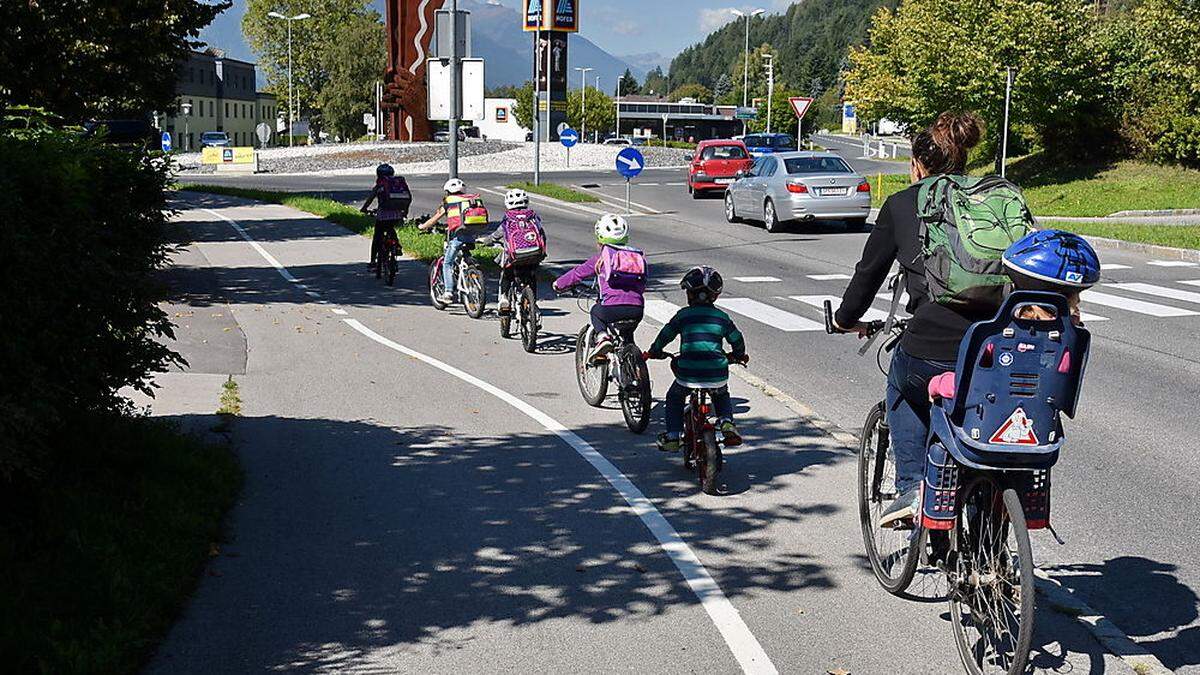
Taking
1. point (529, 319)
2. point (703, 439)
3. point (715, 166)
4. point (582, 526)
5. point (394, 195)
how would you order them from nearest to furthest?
point (582, 526) < point (703, 439) < point (529, 319) < point (394, 195) < point (715, 166)

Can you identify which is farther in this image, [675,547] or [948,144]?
[675,547]

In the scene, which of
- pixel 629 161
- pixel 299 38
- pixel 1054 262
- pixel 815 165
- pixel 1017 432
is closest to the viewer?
pixel 1054 262

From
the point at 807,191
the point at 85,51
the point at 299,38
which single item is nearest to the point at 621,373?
the point at 85,51

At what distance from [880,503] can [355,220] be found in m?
24.0

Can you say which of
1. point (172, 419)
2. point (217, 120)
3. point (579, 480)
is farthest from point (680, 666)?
point (217, 120)

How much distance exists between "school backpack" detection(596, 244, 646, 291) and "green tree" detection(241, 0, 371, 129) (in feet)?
362

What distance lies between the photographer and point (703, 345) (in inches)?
297

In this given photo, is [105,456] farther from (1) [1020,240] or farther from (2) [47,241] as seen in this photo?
(1) [1020,240]

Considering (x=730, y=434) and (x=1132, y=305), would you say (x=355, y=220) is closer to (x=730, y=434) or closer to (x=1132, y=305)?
(x=1132, y=305)

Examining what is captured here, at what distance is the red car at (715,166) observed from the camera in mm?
40312

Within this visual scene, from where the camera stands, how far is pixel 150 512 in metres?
6.43

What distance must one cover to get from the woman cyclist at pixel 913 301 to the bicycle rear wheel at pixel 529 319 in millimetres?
7406

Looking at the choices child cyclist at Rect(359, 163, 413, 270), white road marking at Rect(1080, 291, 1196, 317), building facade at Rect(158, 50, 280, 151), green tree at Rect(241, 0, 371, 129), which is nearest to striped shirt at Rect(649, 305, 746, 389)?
white road marking at Rect(1080, 291, 1196, 317)

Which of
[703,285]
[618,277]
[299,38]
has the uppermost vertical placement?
[299,38]
